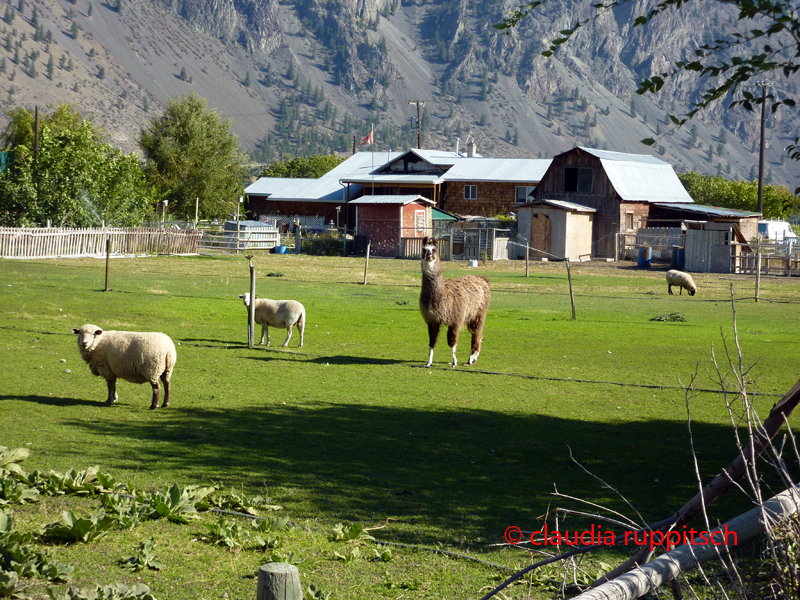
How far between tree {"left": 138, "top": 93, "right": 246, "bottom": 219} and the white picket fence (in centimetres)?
1979

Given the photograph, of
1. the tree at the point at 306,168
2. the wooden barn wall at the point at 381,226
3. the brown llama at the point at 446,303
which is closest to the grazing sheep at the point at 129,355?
the brown llama at the point at 446,303

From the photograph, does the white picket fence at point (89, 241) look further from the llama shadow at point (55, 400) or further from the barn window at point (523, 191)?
the barn window at point (523, 191)

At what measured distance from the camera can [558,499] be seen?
751 centimetres

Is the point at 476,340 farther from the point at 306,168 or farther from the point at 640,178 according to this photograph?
the point at 306,168

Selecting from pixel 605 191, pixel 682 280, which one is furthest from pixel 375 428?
pixel 605 191

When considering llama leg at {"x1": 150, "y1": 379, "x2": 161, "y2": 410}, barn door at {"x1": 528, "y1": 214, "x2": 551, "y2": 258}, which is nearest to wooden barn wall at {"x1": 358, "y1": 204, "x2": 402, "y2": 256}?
barn door at {"x1": 528, "y1": 214, "x2": 551, "y2": 258}

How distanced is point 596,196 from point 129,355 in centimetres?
4992

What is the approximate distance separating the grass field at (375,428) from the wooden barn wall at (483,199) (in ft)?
154

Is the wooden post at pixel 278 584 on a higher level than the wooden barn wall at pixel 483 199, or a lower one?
lower

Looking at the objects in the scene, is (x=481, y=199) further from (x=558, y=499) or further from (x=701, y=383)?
(x=558, y=499)

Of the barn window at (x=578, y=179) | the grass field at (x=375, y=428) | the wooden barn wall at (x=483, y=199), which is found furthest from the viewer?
the wooden barn wall at (x=483, y=199)

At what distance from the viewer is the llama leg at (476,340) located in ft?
51.6

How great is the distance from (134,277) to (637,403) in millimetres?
24521

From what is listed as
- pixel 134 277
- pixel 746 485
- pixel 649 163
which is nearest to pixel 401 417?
pixel 746 485
